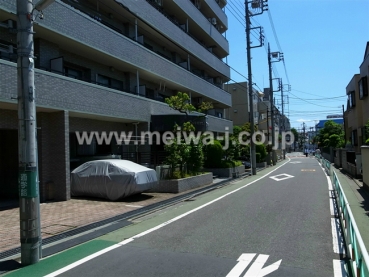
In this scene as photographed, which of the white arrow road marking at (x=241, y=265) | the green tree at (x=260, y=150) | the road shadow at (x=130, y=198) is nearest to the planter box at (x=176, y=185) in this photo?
the road shadow at (x=130, y=198)

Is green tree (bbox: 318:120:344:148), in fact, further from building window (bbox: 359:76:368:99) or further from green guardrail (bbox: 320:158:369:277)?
green guardrail (bbox: 320:158:369:277)

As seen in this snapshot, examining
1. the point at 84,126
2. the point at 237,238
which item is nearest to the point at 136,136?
the point at 84,126

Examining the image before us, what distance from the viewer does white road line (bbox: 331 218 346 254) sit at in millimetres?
6313

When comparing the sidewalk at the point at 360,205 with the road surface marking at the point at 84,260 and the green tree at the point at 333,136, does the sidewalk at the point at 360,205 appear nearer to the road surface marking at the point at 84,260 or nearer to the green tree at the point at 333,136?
the road surface marking at the point at 84,260

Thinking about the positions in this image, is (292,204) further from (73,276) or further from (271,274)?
(73,276)

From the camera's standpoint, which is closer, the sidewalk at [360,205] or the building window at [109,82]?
the sidewalk at [360,205]

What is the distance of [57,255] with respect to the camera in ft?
21.3

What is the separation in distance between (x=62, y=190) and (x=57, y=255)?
22.2ft

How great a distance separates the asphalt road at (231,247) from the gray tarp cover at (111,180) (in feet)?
7.80

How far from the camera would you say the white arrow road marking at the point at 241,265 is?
5.20m

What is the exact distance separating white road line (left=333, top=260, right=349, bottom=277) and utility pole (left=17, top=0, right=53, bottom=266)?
16.8 feet

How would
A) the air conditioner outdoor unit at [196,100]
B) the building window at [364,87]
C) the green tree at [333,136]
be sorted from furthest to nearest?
the green tree at [333,136] < the air conditioner outdoor unit at [196,100] < the building window at [364,87]

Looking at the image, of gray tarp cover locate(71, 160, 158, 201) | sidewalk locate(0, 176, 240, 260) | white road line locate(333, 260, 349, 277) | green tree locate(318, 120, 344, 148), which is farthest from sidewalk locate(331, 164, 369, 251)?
green tree locate(318, 120, 344, 148)

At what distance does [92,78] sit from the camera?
1688 cm
